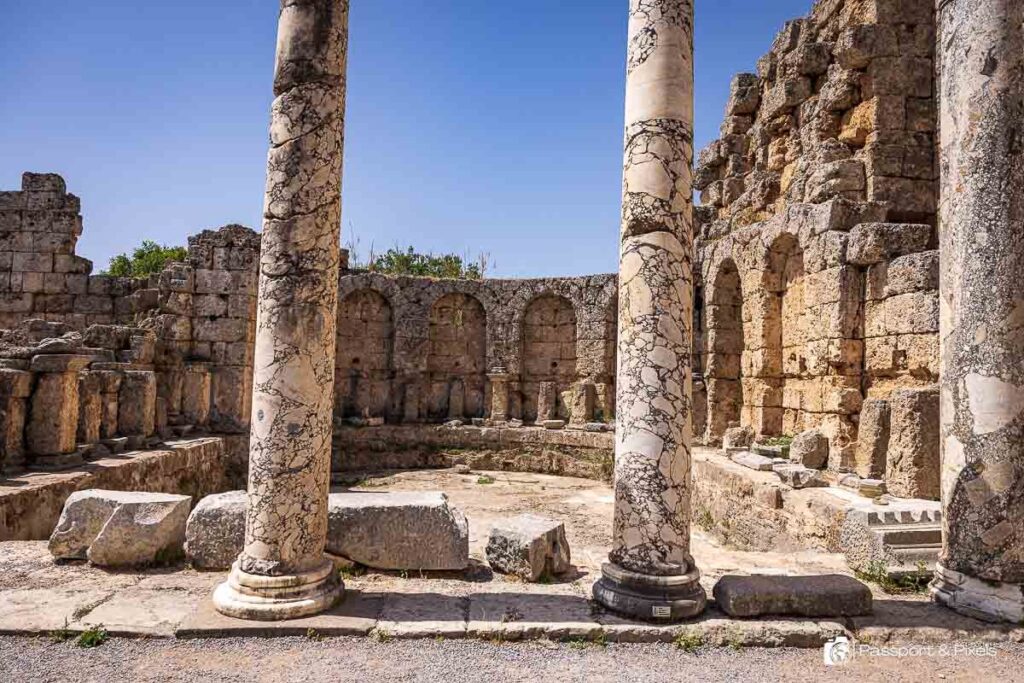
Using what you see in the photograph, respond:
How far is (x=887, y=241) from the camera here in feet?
35.2

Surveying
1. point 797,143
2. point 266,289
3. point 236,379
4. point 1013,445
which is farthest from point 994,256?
point 236,379

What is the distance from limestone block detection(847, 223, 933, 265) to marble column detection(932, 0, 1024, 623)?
18.1 feet

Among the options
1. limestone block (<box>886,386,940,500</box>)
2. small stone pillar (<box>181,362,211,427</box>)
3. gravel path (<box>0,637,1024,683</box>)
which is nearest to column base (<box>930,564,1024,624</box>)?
gravel path (<box>0,637,1024,683</box>)

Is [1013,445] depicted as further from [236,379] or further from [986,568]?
[236,379]

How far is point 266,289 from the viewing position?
537cm

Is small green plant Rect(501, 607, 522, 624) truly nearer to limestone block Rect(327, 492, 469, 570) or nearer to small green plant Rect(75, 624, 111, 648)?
limestone block Rect(327, 492, 469, 570)

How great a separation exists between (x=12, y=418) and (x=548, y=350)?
12090 millimetres

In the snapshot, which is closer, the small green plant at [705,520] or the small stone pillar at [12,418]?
the small stone pillar at [12,418]

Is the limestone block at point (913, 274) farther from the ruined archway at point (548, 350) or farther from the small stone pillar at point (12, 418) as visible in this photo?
the small stone pillar at point (12, 418)

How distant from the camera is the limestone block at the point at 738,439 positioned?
1322cm

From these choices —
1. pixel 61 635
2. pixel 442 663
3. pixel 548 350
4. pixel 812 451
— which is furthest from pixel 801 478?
pixel 548 350

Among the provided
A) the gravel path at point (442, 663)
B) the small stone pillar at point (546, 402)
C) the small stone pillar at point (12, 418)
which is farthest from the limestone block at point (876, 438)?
the small stone pillar at point (12, 418)

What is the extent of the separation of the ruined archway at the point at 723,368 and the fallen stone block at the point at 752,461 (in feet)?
8.92

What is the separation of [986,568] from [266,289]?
600cm
